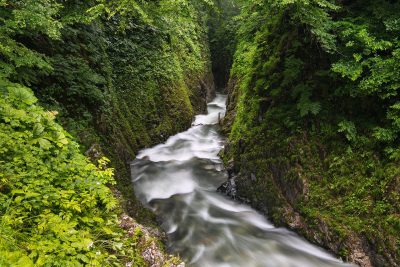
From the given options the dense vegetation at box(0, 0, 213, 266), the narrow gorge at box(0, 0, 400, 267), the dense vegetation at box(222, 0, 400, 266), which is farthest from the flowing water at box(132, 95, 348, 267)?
Result: the dense vegetation at box(0, 0, 213, 266)

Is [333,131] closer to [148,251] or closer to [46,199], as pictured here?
[148,251]

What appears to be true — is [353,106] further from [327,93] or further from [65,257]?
[65,257]

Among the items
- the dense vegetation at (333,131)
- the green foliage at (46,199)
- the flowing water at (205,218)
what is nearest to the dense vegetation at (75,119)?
the green foliage at (46,199)

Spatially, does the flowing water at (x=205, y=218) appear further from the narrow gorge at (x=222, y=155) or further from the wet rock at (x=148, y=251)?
the wet rock at (x=148, y=251)

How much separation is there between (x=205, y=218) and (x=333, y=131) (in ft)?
12.6

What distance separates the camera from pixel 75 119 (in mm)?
6750

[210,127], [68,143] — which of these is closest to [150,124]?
[210,127]

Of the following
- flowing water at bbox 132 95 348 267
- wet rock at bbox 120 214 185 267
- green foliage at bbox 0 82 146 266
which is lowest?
flowing water at bbox 132 95 348 267

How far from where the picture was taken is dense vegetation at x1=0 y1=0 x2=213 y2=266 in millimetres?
2984

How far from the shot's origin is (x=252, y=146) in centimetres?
877

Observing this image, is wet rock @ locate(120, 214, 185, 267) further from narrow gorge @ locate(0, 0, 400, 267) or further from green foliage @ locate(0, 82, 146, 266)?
green foliage @ locate(0, 82, 146, 266)

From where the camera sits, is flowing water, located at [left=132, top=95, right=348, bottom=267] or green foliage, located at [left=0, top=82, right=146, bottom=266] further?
flowing water, located at [left=132, top=95, right=348, bottom=267]

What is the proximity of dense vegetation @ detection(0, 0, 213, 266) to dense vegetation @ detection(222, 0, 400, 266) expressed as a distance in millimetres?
2904

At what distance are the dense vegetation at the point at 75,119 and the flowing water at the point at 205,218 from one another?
0.85 metres
